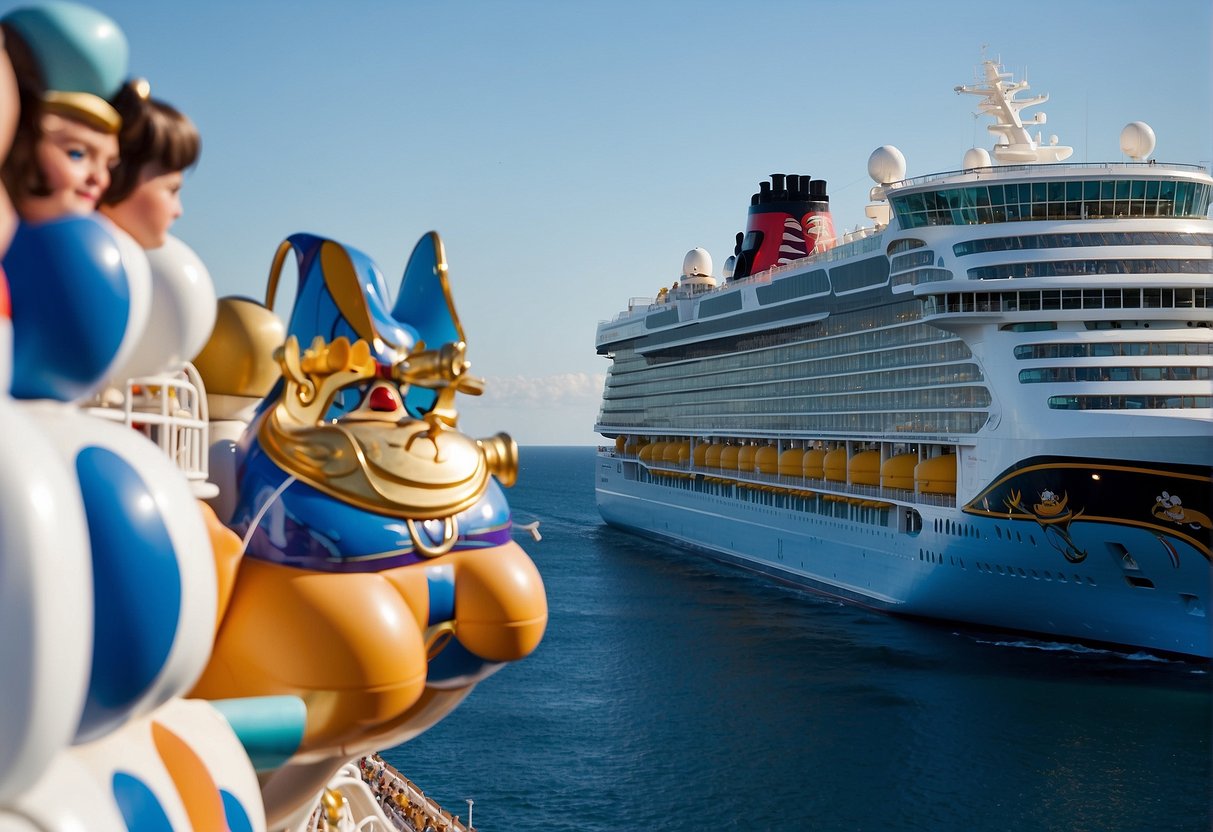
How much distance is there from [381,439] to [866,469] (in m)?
25.9

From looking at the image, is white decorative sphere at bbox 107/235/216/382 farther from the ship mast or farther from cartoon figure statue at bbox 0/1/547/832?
the ship mast

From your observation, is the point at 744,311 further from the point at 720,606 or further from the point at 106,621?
the point at 106,621

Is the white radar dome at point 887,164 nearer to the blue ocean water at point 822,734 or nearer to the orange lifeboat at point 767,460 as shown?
the orange lifeboat at point 767,460

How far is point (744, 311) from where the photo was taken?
41125 mm

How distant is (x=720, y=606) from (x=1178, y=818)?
1702 centimetres

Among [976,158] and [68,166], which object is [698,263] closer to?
[976,158]

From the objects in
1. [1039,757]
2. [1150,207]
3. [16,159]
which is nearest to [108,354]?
[16,159]

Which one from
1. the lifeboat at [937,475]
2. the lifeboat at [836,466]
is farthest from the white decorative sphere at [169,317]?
the lifeboat at [836,466]

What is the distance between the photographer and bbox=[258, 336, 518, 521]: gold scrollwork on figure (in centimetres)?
744

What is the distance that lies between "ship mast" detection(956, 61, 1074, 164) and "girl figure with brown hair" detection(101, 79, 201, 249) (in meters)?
30.7

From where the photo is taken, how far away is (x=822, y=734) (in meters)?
20.8

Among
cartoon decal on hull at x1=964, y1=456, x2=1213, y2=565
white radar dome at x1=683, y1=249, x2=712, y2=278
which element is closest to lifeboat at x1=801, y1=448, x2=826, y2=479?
cartoon decal on hull at x1=964, y1=456, x2=1213, y2=565

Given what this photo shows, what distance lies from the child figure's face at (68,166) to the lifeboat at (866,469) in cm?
2879

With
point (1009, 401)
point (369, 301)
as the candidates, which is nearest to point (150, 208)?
point (369, 301)
